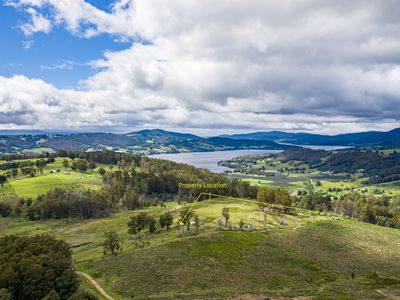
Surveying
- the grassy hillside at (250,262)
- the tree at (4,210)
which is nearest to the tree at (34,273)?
the grassy hillside at (250,262)

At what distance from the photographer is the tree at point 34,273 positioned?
4459 cm

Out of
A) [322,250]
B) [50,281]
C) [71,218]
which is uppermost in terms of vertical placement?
[50,281]

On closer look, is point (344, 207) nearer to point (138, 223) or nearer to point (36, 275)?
point (138, 223)

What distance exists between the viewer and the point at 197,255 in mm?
74375

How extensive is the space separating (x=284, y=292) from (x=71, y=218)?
123632 mm

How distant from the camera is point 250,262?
7331 cm

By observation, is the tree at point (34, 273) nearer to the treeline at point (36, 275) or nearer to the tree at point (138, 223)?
the treeline at point (36, 275)

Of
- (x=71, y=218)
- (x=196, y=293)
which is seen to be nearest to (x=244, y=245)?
(x=196, y=293)

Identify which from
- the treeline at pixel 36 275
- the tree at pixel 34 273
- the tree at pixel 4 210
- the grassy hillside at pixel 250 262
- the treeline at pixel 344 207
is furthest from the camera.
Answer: the tree at pixel 4 210

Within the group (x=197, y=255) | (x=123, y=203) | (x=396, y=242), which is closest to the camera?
(x=197, y=255)

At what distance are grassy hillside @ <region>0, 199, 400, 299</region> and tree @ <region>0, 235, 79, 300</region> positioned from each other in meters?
11.0

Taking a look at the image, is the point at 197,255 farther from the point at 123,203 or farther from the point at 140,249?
the point at 123,203

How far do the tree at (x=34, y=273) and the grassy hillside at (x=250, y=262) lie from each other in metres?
11.0

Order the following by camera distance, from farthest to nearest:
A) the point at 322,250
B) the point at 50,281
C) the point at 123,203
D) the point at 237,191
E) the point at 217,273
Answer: the point at 237,191, the point at 123,203, the point at 322,250, the point at 217,273, the point at 50,281
